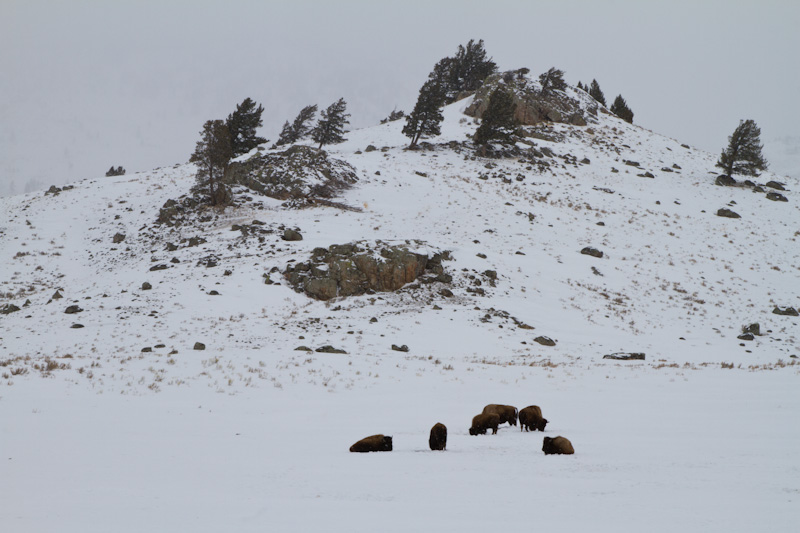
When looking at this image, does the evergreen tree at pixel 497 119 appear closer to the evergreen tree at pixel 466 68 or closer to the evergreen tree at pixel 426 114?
the evergreen tree at pixel 426 114

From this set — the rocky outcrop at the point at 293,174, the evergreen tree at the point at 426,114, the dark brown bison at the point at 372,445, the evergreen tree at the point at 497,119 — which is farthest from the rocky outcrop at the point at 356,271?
the evergreen tree at the point at 426,114

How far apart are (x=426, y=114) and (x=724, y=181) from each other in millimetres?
35553

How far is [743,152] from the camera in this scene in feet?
162

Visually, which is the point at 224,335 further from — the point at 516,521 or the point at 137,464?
the point at 516,521

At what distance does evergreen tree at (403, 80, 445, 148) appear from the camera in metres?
51.7

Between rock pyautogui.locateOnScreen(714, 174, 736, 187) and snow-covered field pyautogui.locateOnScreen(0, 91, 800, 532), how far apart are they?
4.71 m

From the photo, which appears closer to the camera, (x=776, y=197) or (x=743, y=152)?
(x=776, y=197)

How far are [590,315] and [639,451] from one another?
18.9m

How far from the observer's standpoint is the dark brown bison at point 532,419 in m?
7.67

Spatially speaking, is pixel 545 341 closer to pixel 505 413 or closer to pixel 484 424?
pixel 505 413

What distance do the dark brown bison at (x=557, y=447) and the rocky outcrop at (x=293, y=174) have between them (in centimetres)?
3269

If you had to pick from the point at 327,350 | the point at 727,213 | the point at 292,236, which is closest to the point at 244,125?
the point at 292,236

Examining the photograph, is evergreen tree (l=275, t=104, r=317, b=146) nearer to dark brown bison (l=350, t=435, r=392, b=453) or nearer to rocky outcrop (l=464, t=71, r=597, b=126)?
rocky outcrop (l=464, t=71, r=597, b=126)

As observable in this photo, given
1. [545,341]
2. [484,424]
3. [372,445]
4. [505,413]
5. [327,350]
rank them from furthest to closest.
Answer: [545,341]
[327,350]
[505,413]
[484,424]
[372,445]
